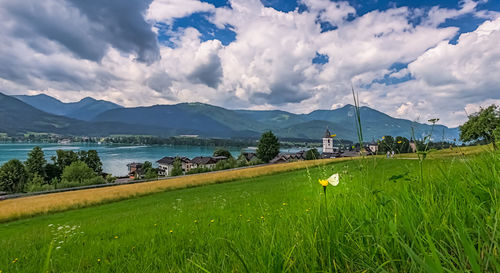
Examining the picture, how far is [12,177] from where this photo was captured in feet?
183

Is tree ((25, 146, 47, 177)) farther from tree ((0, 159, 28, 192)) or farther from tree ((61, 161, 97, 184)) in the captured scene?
tree ((61, 161, 97, 184))

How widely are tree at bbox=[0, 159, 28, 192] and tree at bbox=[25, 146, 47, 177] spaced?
15.0 ft

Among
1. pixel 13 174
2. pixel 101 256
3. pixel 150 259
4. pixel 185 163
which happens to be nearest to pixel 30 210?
pixel 101 256

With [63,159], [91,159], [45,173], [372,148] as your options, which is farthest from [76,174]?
[372,148]

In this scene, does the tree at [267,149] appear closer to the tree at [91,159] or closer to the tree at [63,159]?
the tree at [91,159]

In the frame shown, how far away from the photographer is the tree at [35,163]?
62812mm

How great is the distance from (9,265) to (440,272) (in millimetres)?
5844

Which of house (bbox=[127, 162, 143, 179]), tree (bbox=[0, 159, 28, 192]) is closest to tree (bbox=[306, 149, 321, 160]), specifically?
tree (bbox=[0, 159, 28, 192])

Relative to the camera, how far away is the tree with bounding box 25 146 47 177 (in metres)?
62.8

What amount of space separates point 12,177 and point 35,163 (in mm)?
8302

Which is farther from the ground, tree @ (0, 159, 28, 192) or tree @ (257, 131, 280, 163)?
tree @ (257, 131, 280, 163)

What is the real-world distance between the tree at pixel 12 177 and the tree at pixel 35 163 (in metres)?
4.57

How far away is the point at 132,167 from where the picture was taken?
3984 inches

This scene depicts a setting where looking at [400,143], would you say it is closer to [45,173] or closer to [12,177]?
[12,177]
